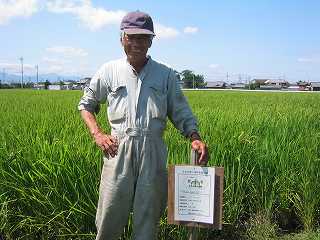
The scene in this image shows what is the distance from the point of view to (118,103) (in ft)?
7.43

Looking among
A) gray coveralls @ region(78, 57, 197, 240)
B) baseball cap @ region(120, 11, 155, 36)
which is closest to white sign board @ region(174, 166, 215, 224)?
gray coveralls @ region(78, 57, 197, 240)

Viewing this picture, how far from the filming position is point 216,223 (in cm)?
221

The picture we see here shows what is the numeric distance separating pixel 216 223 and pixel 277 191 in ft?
4.83

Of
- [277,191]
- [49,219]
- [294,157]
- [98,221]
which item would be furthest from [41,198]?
[294,157]

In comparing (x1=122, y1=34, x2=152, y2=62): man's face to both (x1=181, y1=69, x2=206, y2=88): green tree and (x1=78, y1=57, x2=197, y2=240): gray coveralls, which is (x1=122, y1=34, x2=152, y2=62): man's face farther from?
(x1=181, y1=69, x2=206, y2=88): green tree

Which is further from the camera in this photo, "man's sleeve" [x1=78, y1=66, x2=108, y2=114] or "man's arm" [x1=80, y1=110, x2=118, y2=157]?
"man's sleeve" [x1=78, y1=66, x2=108, y2=114]

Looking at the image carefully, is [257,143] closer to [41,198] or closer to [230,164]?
[230,164]

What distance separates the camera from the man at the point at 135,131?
2227 mm

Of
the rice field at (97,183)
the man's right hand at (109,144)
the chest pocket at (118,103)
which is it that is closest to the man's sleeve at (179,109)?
the chest pocket at (118,103)

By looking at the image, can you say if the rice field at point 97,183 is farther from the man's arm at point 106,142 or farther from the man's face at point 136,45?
the man's face at point 136,45

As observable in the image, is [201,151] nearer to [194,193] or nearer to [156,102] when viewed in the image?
[194,193]

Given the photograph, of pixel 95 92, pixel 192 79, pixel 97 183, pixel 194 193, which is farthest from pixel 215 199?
pixel 192 79

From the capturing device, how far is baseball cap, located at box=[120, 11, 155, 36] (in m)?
2.17

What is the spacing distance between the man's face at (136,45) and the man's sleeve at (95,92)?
7.4 inches
